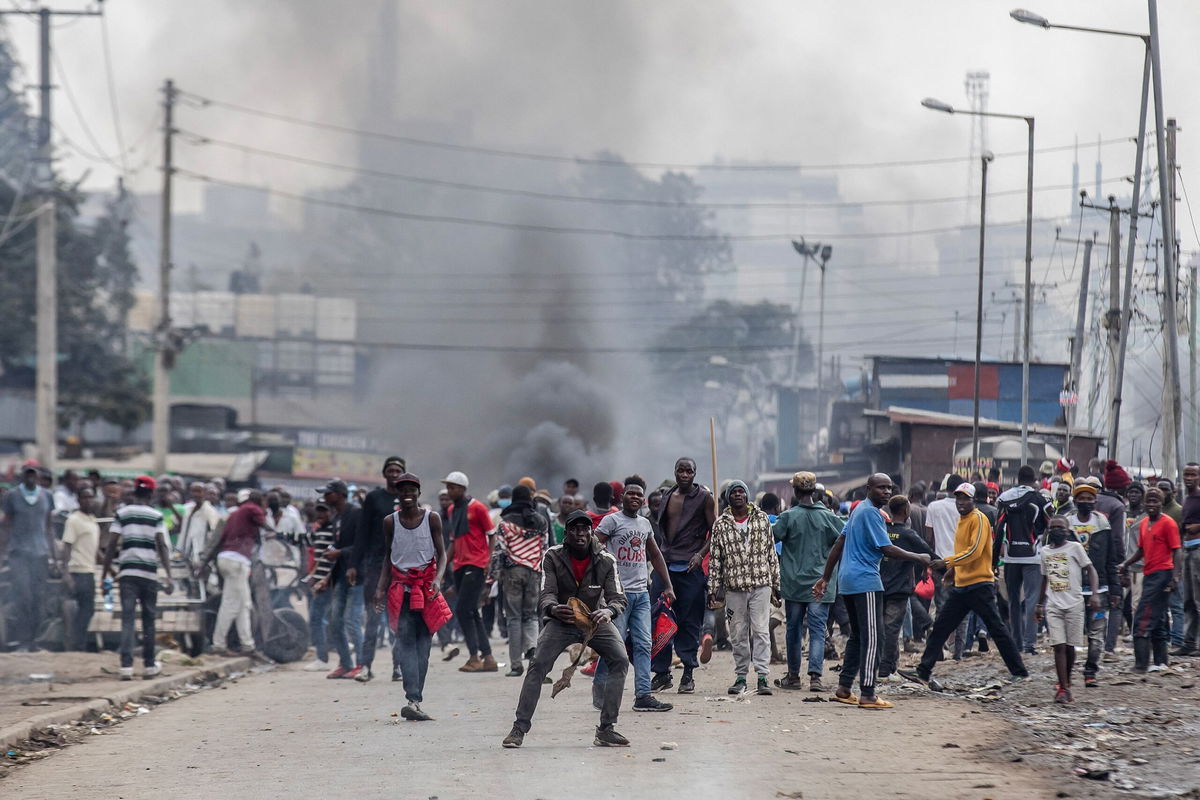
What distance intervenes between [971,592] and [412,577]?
426cm

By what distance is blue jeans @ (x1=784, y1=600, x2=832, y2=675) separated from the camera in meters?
11.1

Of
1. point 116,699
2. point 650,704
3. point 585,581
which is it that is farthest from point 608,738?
point 116,699

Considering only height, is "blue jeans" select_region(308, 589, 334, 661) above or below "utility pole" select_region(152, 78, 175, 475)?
below

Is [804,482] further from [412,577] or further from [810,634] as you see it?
[412,577]

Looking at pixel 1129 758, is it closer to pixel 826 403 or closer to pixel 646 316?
pixel 826 403

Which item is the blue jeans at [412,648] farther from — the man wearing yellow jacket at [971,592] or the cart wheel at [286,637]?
the cart wheel at [286,637]

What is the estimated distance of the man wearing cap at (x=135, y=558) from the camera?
12430 millimetres

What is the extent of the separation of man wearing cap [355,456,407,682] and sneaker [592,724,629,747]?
312 centimetres

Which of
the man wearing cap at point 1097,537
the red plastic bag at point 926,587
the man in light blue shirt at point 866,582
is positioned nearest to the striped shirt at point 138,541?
the man in light blue shirt at point 866,582

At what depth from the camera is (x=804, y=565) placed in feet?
36.4

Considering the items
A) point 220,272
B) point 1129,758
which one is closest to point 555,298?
point 220,272

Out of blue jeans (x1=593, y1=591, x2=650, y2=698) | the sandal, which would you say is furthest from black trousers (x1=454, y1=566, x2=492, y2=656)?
the sandal

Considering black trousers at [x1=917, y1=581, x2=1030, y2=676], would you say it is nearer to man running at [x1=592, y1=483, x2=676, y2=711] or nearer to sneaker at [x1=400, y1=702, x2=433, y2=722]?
man running at [x1=592, y1=483, x2=676, y2=711]

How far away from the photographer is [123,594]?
12.4 metres
